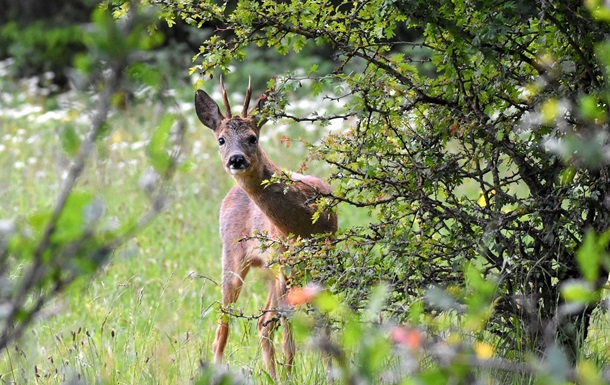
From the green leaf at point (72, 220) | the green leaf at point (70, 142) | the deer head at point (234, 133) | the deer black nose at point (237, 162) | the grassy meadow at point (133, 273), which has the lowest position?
the grassy meadow at point (133, 273)

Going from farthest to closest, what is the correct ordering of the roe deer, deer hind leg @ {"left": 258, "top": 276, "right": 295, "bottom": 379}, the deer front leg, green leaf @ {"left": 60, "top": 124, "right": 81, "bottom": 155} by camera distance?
the roe deer → deer hind leg @ {"left": 258, "top": 276, "right": 295, "bottom": 379} → the deer front leg → green leaf @ {"left": 60, "top": 124, "right": 81, "bottom": 155}

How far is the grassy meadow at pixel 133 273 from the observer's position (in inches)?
156

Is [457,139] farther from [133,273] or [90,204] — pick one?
[133,273]

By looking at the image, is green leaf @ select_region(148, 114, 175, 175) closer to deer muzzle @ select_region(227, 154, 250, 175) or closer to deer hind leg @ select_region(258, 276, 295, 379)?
deer hind leg @ select_region(258, 276, 295, 379)

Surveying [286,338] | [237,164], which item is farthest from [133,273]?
[286,338]

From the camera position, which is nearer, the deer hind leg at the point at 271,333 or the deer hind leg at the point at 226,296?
the deer hind leg at the point at 271,333

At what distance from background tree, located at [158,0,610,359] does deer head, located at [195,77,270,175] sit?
4.70 ft

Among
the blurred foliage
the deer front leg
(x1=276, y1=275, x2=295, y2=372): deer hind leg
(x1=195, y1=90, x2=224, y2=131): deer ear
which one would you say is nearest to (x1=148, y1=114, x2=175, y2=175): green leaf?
the blurred foliage

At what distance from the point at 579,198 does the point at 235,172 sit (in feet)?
Answer: 6.91

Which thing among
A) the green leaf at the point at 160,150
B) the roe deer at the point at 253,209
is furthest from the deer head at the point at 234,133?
the green leaf at the point at 160,150

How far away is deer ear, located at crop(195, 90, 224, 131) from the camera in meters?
5.77

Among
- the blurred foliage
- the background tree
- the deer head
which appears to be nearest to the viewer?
the blurred foliage

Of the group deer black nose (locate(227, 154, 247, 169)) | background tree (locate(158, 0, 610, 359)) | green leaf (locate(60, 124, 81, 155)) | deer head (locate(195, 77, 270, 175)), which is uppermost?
background tree (locate(158, 0, 610, 359))

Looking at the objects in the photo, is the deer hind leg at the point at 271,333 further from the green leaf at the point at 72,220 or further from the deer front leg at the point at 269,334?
the green leaf at the point at 72,220
